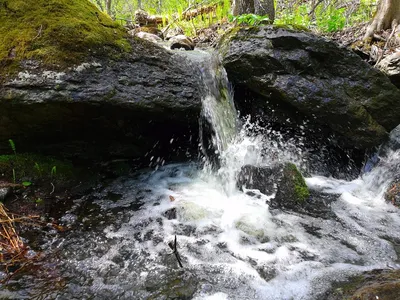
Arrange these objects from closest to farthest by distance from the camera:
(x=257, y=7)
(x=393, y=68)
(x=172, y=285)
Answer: (x=172, y=285), (x=393, y=68), (x=257, y=7)

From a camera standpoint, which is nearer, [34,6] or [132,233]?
[132,233]


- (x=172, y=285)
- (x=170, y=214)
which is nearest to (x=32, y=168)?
(x=170, y=214)

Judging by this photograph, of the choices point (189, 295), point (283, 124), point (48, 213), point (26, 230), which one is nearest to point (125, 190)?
point (48, 213)

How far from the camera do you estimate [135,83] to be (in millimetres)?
3402

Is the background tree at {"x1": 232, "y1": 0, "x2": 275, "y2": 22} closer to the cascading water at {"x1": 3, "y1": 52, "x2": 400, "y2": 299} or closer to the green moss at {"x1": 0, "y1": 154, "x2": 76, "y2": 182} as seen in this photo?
the cascading water at {"x1": 3, "y1": 52, "x2": 400, "y2": 299}

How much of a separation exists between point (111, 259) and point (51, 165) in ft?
5.71

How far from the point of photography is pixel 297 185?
138 inches

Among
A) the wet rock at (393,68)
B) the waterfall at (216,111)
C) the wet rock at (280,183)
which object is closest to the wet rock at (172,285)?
the wet rock at (280,183)

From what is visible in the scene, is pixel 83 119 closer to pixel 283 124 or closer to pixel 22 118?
pixel 22 118

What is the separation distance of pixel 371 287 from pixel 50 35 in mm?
3810

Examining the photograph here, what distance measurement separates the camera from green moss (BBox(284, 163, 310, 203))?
3.46 m

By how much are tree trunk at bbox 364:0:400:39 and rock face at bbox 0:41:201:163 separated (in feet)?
15.2

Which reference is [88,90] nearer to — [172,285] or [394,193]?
[172,285]

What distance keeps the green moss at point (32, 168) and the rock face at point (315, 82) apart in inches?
104
